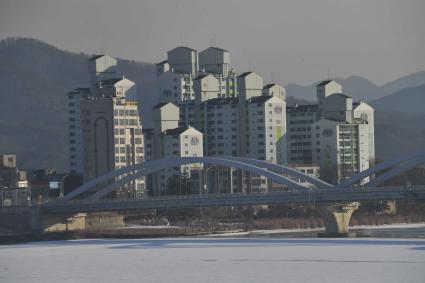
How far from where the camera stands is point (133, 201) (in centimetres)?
A: 6438

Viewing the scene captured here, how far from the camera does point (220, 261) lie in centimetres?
4553

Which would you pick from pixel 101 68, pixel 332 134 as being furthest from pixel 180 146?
pixel 101 68

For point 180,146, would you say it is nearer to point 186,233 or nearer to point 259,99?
point 259,99

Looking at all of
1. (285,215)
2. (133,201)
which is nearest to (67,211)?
(133,201)

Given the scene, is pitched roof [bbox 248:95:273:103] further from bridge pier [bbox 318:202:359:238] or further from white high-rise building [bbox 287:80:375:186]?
bridge pier [bbox 318:202:359:238]

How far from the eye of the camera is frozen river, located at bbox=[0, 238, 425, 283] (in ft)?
131

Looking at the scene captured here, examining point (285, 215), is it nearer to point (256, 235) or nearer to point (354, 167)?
point (256, 235)

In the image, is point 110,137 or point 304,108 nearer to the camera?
point 110,137

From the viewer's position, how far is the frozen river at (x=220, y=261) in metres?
39.8

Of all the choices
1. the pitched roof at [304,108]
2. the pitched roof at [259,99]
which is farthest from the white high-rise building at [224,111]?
the pitched roof at [304,108]

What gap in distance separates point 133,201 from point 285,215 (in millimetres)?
16961

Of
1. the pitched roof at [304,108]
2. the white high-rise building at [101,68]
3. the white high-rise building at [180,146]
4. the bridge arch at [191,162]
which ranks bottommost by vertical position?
the bridge arch at [191,162]

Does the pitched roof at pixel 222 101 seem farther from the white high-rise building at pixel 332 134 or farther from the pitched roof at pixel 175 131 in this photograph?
the white high-rise building at pixel 332 134

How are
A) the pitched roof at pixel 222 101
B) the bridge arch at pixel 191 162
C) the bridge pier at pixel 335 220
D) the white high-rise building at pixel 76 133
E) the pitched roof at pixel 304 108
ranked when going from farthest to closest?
the pitched roof at pixel 304 108, the white high-rise building at pixel 76 133, the pitched roof at pixel 222 101, the bridge arch at pixel 191 162, the bridge pier at pixel 335 220
